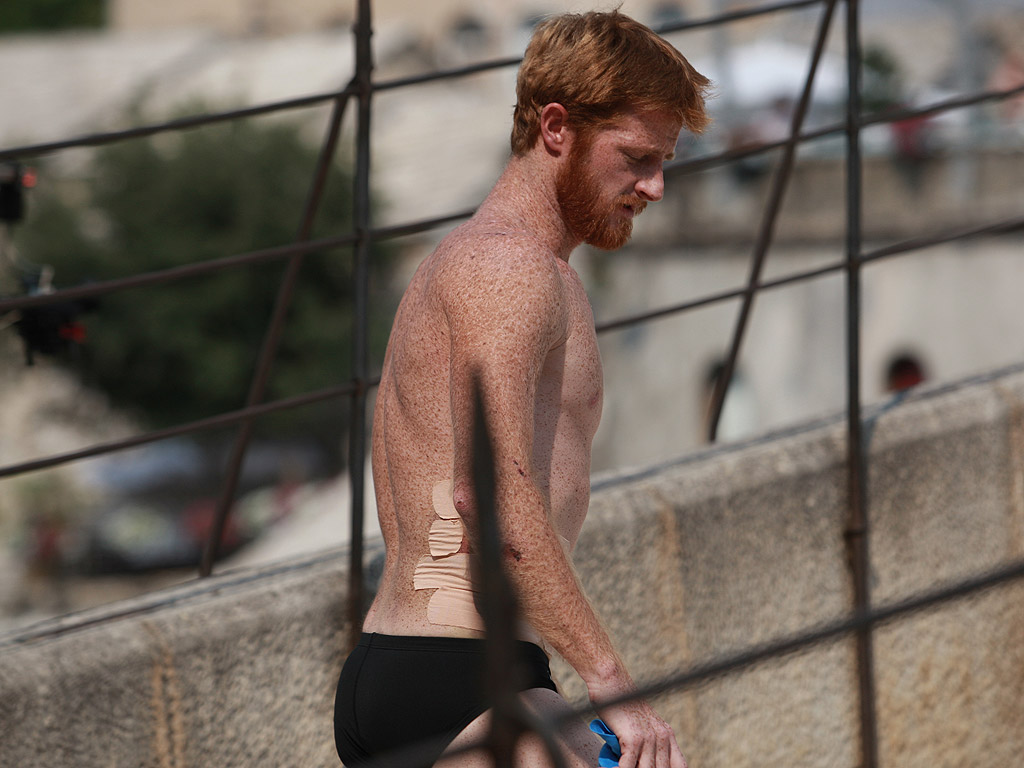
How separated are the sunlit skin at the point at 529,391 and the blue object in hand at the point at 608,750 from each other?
0.03 meters

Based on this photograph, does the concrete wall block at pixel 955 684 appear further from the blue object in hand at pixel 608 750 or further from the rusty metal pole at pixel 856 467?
the blue object in hand at pixel 608 750

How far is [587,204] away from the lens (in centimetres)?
185

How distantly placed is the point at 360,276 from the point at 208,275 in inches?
861

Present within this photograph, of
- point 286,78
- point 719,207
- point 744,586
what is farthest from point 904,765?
point 286,78

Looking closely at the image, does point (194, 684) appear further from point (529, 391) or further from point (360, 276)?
point (529, 391)

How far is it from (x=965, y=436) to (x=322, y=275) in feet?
69.4

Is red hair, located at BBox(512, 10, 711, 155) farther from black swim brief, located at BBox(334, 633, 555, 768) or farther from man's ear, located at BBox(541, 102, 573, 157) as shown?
black swim brief, located at BBox(334, 633, 555, 768)

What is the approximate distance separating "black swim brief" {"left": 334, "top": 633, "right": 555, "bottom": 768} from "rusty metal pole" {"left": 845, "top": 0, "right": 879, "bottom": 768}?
1495 mm

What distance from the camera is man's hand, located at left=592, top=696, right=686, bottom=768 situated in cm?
162

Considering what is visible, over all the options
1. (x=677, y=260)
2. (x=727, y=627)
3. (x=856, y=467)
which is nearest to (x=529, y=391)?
(x=727, y=627)

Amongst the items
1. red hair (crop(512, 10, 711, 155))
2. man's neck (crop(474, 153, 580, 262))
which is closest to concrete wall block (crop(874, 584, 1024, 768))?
man's neck (crop(474, 153, 580, 262))

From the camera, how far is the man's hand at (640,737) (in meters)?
1.62

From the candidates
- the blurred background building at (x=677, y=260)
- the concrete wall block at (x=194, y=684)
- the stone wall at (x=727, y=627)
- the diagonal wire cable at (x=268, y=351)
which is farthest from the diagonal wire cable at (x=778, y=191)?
the blurred background building at (x=677, y=260)

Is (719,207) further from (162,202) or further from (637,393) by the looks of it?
(162,202)
